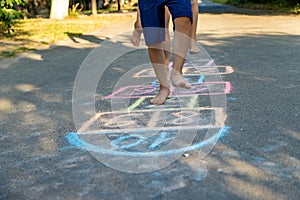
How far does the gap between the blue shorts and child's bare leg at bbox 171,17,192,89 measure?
6 centimetres

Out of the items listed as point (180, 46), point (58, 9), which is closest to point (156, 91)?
point (180, 46)

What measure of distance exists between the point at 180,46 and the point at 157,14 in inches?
13.8

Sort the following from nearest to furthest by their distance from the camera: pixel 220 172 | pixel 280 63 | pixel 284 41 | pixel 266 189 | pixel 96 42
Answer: pixel 266 189 < pixel 220 172 < pixel 280 63 < pixel 284 41 < pixel 96 42

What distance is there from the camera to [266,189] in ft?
7.13

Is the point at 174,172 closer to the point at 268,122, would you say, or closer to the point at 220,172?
the point at 220,172

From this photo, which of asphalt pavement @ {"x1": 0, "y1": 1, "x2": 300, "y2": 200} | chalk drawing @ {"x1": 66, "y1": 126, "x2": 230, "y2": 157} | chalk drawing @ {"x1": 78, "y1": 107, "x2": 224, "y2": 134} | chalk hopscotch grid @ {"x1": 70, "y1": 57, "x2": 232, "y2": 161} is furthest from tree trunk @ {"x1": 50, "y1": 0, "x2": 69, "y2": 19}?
chalk drawing @ {"x1": 66, "y1": 126, "x2": 230, "y2": 157}

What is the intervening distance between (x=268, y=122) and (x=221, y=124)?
34 cm

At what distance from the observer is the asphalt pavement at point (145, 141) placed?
7.37 ft

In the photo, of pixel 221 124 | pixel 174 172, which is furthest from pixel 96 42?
pixel 174 172

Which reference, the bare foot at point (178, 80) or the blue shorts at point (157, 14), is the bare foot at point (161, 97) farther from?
the blue shorts at point (157, 14)

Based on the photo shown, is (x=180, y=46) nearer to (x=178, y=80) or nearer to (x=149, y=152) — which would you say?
(x=178, y=80)

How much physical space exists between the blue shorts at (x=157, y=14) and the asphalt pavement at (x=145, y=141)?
607 millimetres

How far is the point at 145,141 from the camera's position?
9.73 feet

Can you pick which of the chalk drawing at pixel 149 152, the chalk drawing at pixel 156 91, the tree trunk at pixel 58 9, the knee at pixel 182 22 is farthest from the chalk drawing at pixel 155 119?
the tree trunk at pixel 58 9
